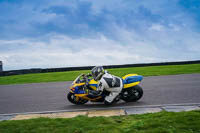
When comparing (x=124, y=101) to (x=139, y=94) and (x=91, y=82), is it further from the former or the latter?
(x=91, y=82)

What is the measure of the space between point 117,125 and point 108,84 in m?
2.54

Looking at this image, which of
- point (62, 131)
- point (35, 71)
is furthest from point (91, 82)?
point (35, 71)

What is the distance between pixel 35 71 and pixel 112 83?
28.8 meters

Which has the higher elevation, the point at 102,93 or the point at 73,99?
the point at 102,93

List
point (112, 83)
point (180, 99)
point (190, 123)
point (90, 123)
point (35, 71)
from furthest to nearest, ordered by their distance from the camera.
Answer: point (35, 71)
point (180, 99)
point (112, 83)
point (90, 123)
point (190, 123)

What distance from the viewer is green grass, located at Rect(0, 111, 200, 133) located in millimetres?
3990

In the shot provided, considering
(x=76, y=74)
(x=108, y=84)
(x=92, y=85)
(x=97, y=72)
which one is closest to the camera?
(x=108, y=84)

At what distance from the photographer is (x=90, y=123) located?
4.62 meters

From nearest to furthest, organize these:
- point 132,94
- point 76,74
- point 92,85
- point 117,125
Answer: point 117,125 < point 92,85 < point 132,94 < point 76,74

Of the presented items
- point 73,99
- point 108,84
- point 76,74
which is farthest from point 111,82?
point 76,74

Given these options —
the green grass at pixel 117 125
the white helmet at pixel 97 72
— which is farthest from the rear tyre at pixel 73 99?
the green grass at pixel 117 125

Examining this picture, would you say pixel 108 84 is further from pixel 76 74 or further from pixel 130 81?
pixel 76 74

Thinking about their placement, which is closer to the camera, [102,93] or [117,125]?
[117,125]

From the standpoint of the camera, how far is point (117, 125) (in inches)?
174
